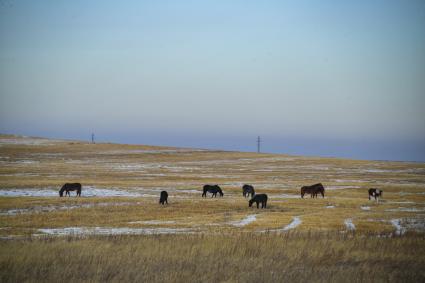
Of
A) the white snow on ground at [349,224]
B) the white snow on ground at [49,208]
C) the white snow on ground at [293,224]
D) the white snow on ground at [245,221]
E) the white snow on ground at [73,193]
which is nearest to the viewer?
the white snow on ground at [293,224]

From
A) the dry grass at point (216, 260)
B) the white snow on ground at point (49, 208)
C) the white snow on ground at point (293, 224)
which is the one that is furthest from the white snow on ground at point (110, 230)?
the white snow on ground at point (49, 208)

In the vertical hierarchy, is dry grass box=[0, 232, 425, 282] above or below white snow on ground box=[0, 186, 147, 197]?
above

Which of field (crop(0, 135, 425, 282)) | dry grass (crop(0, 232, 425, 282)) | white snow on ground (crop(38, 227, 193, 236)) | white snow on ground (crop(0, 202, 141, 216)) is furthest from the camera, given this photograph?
white snow on ground (crop(0, 202, 141, 216))

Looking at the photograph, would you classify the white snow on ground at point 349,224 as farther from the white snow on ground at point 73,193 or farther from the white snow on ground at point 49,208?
the white snow on ground at point 73,193

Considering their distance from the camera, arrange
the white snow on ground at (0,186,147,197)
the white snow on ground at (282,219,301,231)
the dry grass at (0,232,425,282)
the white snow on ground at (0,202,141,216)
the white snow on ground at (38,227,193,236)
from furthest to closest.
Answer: the white snow on ground at (0,186,147,197), the white snow on ground at (0,202,141,216), the white snow on ground at (282,219,301,231), the white snow on ground at (38,227,193,236), the dry grass at (0,232,425,282)

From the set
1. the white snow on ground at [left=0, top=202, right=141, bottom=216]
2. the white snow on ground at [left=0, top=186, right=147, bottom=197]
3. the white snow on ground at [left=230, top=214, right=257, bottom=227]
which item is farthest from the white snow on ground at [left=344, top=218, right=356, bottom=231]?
the white snow on ground at [left=0, top=186, right=147, bottom=197]

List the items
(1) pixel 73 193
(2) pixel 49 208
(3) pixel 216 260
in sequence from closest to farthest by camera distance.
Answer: (3) pixel 216 260 → (2) pixel 49 208 → (1) pixel 73 193

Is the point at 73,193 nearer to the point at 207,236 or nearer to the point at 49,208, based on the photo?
the point at 49,208

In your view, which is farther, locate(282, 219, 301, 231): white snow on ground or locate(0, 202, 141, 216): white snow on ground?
locate(0, 202, 141, 216): white snow on ground

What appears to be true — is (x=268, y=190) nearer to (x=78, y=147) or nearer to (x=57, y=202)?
(x=57, y=202)

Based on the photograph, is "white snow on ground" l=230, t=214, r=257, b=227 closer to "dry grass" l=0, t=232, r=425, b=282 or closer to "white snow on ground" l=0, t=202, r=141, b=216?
"dry grass" l=0, t=232, r=425, b=282

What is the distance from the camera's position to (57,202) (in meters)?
31.0

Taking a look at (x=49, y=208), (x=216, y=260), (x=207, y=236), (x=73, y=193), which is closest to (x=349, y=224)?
(x=207, y=236)

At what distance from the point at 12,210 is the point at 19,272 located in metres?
18.5
